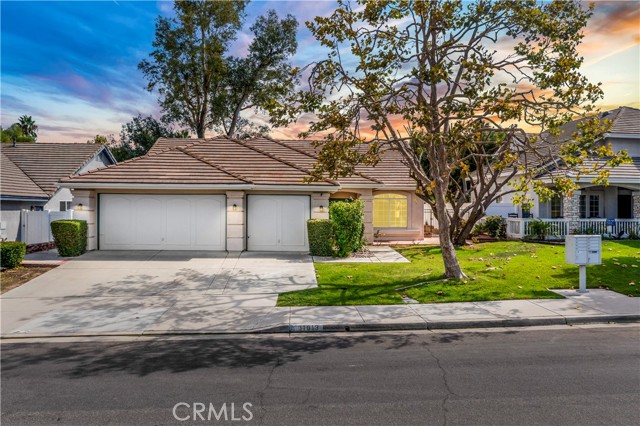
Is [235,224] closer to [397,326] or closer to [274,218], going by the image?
[274,218]

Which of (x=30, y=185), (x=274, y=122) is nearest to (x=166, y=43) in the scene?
(x=30, y=185)

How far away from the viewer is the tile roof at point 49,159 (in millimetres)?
24739

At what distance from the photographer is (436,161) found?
40.9 feet

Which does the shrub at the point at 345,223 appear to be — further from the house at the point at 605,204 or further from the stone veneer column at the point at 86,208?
the house at the point at 605,204

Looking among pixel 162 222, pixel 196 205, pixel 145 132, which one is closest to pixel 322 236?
pixel 196 205

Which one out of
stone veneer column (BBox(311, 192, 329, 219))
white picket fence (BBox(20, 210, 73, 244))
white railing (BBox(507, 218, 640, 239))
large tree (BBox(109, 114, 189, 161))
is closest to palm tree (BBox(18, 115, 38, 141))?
large tree (BBox(109, 114, 189, 161))

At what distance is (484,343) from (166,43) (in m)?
35.0

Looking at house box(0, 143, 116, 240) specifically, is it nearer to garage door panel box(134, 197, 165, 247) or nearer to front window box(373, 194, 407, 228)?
garage door panel box(134, 197, 165, 247)

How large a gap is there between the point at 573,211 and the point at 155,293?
20287 millimetres

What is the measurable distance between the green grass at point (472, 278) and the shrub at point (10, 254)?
9.65 metres

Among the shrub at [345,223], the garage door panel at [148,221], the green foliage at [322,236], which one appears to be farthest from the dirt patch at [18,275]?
the shrub at [345,223]

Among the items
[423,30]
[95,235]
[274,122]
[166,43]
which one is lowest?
[95,235]

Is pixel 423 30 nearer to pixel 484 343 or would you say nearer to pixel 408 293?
pixel 408 293

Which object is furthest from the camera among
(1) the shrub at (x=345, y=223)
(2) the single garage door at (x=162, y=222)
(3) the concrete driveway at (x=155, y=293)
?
(2) the single garage door at (x=162, y=222)
